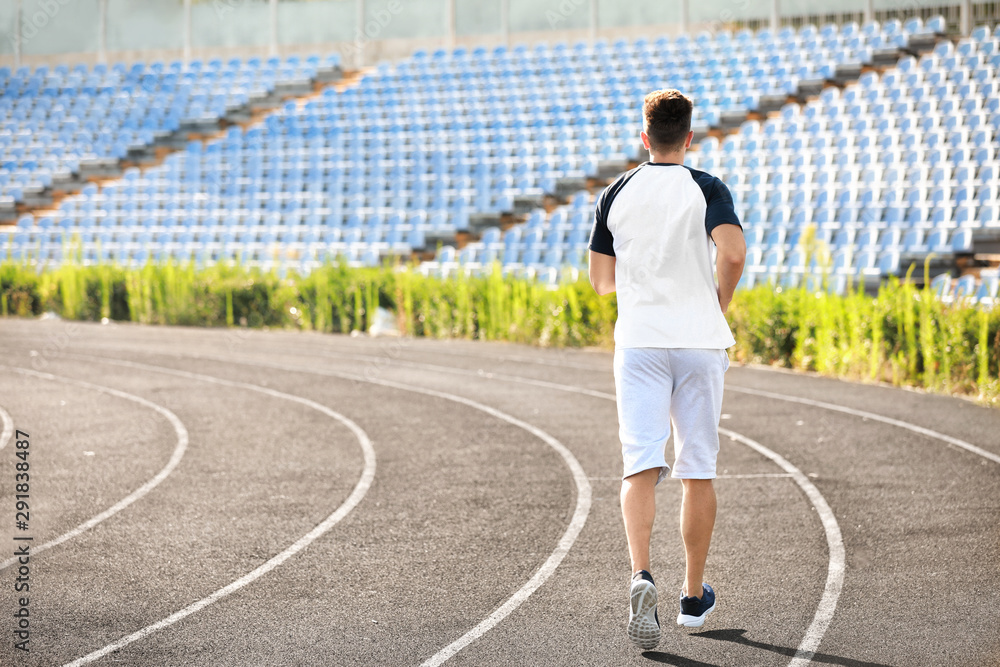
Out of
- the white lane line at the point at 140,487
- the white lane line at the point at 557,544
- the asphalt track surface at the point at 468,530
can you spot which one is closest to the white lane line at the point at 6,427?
the asphalt track surface at the point at 468,530

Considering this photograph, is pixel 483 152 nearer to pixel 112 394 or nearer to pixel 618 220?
pixel 112 394

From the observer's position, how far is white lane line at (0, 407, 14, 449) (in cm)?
811

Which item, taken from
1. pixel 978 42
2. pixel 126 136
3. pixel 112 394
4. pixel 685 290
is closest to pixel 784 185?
pixel 978 42

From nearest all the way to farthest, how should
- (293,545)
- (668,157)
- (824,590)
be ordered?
(668,157)
(824,590)
(293,545)

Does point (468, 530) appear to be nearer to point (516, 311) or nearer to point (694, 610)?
point (694, 610)

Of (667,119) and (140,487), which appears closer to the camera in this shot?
(667,119)

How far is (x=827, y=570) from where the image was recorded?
15.7ft

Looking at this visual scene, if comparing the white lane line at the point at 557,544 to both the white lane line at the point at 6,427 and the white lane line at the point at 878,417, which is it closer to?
the white lane line at the point at 878,417

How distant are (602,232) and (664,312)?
41cm

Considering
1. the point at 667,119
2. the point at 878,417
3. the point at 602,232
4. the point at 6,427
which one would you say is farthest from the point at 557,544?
the point at 6,427

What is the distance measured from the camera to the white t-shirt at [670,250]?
12.2ft

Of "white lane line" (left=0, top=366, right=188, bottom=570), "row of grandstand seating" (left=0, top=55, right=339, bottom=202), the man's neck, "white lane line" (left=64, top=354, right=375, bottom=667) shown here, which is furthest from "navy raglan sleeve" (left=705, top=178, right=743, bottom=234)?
"row of grandstand seating" (left=0, top=55, right=339, bottom=202)

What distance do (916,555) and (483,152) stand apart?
67.9ft

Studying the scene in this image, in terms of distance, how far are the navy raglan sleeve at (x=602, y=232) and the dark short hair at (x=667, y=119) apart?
10.7 inches
